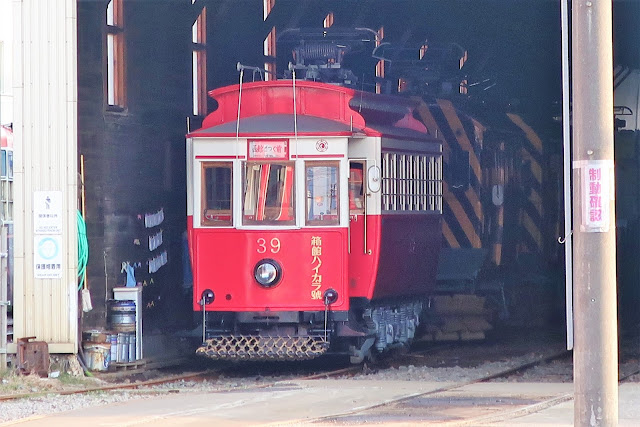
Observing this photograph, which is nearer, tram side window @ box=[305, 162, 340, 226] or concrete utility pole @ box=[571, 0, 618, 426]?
Answer: concrete utility pole @ box=[571, 0, 618, 426]

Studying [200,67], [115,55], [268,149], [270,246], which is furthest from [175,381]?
[200,67]

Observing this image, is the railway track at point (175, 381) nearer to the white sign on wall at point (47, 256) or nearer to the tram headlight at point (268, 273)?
the tram headlight at point (268, 273)

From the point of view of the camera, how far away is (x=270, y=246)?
1430 centimetres

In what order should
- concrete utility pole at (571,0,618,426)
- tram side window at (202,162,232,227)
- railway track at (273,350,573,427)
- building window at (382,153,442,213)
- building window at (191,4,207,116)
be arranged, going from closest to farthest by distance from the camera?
1. concrete utility pole at (571,0,618,426)
2. railway track at (273,350,573,427)
3. tram side window at (202,162,232,227)
4. building window at (382,153,442,213)
5. building window at (191,4,207,116)

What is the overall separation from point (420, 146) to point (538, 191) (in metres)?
6.08

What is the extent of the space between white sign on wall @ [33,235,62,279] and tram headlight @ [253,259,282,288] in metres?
2.37

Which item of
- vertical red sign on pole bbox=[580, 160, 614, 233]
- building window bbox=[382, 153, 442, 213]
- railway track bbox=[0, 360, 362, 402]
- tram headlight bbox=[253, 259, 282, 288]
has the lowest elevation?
railway track bbox=[0, 360, 362, 402]

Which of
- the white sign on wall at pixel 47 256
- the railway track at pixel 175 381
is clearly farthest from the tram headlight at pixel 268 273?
the white sign on wall at pixel 47 256

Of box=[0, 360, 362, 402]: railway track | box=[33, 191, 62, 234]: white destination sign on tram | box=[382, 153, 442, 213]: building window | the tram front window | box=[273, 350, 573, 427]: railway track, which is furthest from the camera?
box=[382, 153, 442, 213]: building window

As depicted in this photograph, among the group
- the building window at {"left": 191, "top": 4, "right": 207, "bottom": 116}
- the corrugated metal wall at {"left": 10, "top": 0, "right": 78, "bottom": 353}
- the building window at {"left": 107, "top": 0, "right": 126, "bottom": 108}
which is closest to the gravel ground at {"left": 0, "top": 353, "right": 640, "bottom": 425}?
the corrugated metal wall at {"left": 10, "top": 0, "right": 78, "bottom": 353}

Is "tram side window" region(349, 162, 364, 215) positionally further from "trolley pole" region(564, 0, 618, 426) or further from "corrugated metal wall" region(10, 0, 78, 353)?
"trolley pole" region(564, 0, 618, 426)

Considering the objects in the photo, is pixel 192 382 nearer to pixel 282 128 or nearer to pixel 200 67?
pixel 282 128

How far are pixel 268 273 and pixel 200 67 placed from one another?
15.3 ft

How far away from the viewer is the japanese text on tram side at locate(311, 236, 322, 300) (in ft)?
46.7
